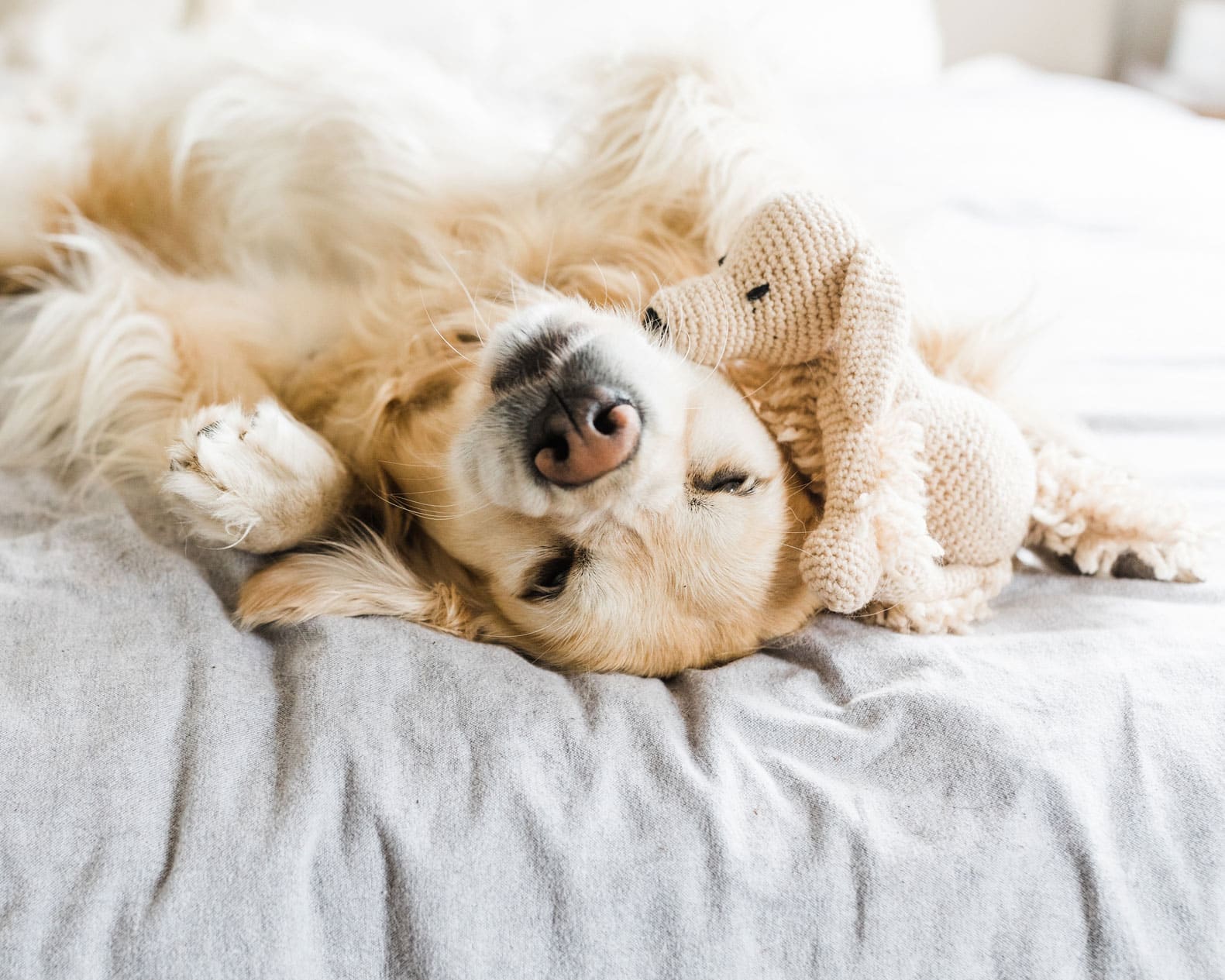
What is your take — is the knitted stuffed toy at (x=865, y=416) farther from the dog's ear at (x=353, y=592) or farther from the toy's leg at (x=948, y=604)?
the dog's ear at (x=353, y=592)

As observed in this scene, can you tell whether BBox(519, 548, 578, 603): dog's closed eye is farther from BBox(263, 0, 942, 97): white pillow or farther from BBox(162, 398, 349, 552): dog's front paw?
BBox(263, 0, 942, 97): white pillow

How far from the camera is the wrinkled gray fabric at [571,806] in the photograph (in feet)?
2.96

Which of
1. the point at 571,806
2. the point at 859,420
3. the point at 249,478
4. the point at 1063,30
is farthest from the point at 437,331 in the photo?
Answer: the point at 1063,30

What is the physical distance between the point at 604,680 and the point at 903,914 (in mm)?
461

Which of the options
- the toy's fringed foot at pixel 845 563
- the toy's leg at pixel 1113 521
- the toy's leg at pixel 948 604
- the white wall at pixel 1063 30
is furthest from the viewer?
the white wall at pixel 1063 30

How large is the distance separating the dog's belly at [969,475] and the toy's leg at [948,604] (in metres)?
0.04

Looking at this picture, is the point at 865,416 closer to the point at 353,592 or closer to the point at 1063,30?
the point at 353,592

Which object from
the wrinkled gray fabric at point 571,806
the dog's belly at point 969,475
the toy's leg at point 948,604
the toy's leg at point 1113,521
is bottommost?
the wrinkled gray fabric at point 571,806

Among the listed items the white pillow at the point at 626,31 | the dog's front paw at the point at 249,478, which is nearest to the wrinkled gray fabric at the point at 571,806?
the dog's front paw at the point at 249,478

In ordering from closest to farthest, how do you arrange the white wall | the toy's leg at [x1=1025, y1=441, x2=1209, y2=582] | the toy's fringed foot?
the toy's fringed foot < the toy's leg at [x1=1025, y1=441, x2=1209, y2=582] < the white wall

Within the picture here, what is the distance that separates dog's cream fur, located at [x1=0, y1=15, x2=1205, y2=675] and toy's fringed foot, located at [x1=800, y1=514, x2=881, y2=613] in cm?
16

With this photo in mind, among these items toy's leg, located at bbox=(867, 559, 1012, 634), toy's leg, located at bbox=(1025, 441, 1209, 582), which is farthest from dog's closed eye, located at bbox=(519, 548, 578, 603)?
toy's leg, located at bbox=(1025, 441, 1209, 582)

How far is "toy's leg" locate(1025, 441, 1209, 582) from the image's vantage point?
4.45 ft

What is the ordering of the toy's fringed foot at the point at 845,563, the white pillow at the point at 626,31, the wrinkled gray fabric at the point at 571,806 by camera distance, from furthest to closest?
the white pillow at the point at 626,31 → the toy's fringed foot at the point at 845,563 → the wrinkled gray fabric at the point at 571,806
